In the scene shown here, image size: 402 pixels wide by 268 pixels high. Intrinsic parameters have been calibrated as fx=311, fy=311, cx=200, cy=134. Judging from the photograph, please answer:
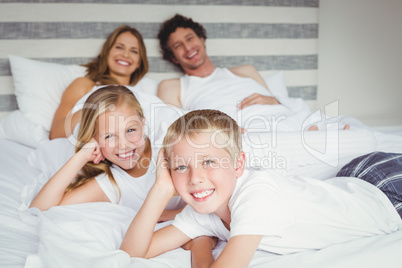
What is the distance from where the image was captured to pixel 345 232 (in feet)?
2.94

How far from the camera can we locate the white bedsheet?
29.9 inches

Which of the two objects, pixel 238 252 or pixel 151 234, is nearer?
pixel 238 252

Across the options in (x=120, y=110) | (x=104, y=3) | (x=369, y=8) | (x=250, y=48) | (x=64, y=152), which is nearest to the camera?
(x=120, y=110)

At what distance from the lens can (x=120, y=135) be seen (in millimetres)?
1154

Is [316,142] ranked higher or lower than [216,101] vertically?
lower

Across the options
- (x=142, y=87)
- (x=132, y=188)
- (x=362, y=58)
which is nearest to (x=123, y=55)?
(x=142, y=87)

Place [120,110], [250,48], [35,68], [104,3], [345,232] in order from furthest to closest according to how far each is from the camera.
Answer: [250,48] < [104,3] < [35,68] < [120,110] < [345,232]

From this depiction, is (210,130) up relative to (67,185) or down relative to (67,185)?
up

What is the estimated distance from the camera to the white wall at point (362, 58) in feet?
8.36

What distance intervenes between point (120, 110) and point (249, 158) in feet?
1.74

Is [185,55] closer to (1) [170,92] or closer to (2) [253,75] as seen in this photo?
(1) [170,92]

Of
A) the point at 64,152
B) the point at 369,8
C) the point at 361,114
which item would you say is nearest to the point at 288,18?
the point at 369,8

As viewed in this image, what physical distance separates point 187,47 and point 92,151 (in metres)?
1.05

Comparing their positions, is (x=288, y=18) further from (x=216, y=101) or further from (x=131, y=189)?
(x=131, y=189)
